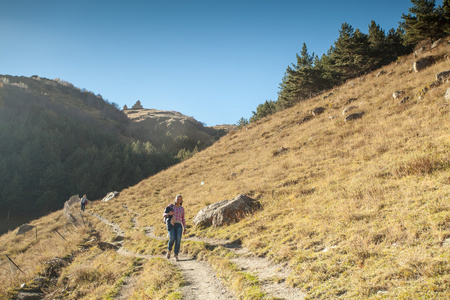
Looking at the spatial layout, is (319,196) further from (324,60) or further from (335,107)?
(324,60)

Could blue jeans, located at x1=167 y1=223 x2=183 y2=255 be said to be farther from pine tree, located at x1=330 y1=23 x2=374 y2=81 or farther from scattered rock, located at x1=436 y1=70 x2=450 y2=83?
pine tree, located at x1=330 y1=23 x2=374 y2=81

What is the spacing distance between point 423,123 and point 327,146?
16.8ft

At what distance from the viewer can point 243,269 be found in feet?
19.7

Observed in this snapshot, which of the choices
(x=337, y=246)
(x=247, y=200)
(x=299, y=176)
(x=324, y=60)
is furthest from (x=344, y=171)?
(x=324, y=60)

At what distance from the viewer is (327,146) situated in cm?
1536

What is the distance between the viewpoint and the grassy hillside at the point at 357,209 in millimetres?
3789

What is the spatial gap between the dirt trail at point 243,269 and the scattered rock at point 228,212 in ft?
7.28

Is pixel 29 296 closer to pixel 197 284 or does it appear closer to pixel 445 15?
pixel 197 284

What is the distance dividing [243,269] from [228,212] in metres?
4.78

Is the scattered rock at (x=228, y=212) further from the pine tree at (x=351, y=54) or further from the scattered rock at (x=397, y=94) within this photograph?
the pine tree at (x=351, y=54)

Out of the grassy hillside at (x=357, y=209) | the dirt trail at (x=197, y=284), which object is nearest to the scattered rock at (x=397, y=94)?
the grassy hillside at (x=357, y=209)

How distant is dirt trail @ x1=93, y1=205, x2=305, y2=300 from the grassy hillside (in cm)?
25

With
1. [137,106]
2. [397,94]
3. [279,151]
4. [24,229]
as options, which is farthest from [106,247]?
[137,106]

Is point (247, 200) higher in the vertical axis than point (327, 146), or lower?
lower
